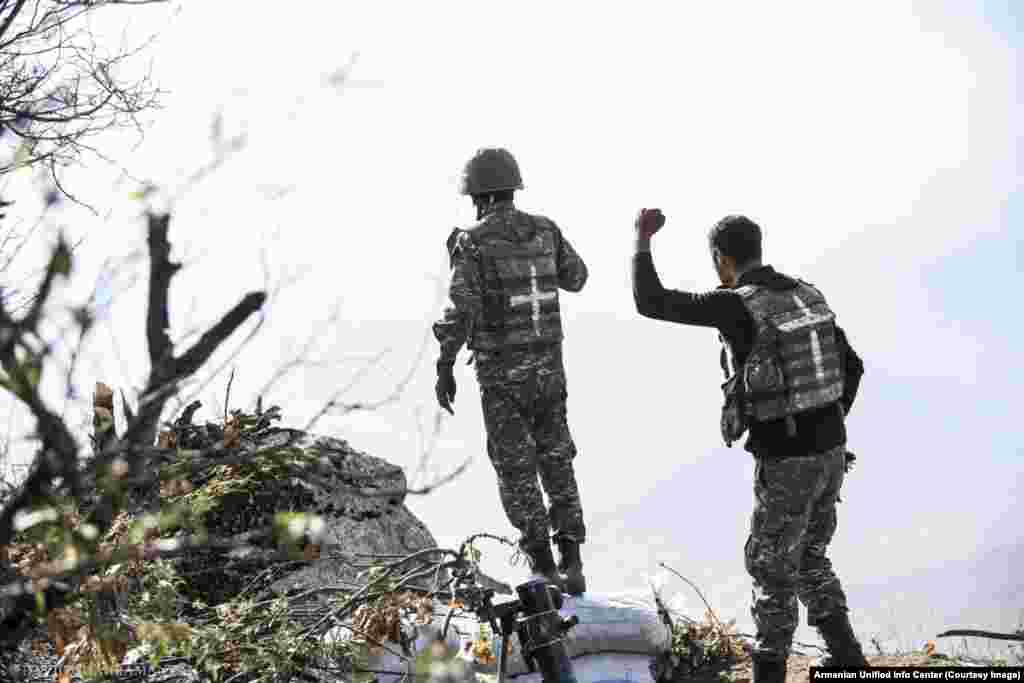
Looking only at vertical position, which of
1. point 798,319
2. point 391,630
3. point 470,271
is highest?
point 470,271

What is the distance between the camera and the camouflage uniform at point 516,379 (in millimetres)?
6832

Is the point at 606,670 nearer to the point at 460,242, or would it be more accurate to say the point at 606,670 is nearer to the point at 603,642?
the point at 603,642

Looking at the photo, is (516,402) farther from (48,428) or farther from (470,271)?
(48,428)

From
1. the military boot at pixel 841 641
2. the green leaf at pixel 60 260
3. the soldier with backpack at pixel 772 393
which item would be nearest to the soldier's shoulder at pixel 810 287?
the soldier with backpack at pixel 772 393

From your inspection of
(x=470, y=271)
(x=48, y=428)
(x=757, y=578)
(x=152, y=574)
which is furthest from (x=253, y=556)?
(x=470, y=271)

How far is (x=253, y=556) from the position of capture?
3133 millimetres

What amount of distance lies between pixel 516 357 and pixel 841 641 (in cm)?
226

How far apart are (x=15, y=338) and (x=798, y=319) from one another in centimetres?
383

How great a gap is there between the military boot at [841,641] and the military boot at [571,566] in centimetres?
143

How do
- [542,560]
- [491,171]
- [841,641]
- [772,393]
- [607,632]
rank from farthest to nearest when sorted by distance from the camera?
[491,171] < [542,560] < [607,632] < [841,641] < [772,393]

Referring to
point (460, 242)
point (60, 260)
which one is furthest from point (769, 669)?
point (60, 260)

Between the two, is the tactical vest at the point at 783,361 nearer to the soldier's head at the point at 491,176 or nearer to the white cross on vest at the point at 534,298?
the white cross on vest at the point at 534,298

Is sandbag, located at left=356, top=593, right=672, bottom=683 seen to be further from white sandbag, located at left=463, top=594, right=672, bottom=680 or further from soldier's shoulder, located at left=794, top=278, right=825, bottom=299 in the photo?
soldier's shoulder, located at left=794, top=278, right=825, bottom=299

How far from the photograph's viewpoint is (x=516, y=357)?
6898mm
